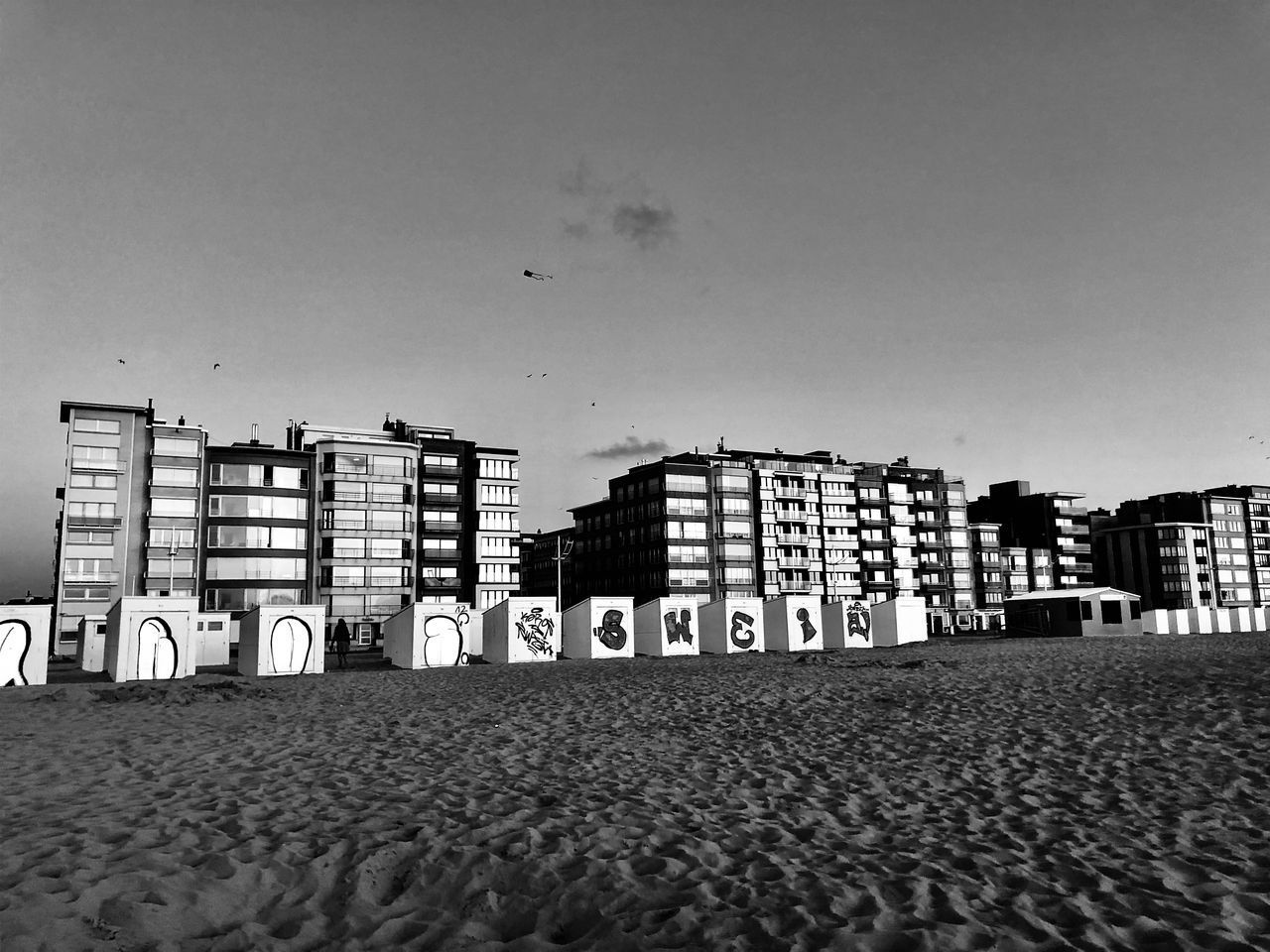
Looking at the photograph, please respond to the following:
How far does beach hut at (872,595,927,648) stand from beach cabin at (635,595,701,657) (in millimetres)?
13794

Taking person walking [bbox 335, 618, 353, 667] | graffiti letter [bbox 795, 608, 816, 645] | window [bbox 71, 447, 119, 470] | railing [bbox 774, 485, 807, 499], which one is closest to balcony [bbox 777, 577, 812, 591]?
railing [bbox 774, 485, 807, 499]

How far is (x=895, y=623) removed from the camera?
2324 inches

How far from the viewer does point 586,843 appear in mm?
11023

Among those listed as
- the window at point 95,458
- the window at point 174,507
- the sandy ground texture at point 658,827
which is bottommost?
the sandy ground texture at point 658,827

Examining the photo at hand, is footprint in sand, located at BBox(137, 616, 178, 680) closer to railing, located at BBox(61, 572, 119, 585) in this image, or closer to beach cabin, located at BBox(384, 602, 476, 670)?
beach cabin, located at BBox(384, 602, 476, 670)

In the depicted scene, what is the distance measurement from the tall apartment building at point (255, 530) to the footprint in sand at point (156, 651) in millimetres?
51113

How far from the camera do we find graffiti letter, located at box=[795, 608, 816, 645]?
54.7m

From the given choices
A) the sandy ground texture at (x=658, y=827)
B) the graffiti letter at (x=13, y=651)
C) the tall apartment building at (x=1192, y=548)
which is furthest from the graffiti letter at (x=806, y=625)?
the tall apartment building at (x=1192, y=548)

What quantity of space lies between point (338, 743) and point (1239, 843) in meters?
15.2

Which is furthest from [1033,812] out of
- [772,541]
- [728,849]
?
[772,541]

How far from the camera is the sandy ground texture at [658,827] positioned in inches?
338

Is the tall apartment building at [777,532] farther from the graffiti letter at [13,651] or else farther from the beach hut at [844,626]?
the graffiti letter at [13,651]

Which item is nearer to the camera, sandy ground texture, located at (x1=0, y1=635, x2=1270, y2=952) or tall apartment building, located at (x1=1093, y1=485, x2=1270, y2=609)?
sandy ground texture, located at (x1=0, y1=635, x2=1270, y2=952)

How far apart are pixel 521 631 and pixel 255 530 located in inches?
2019
